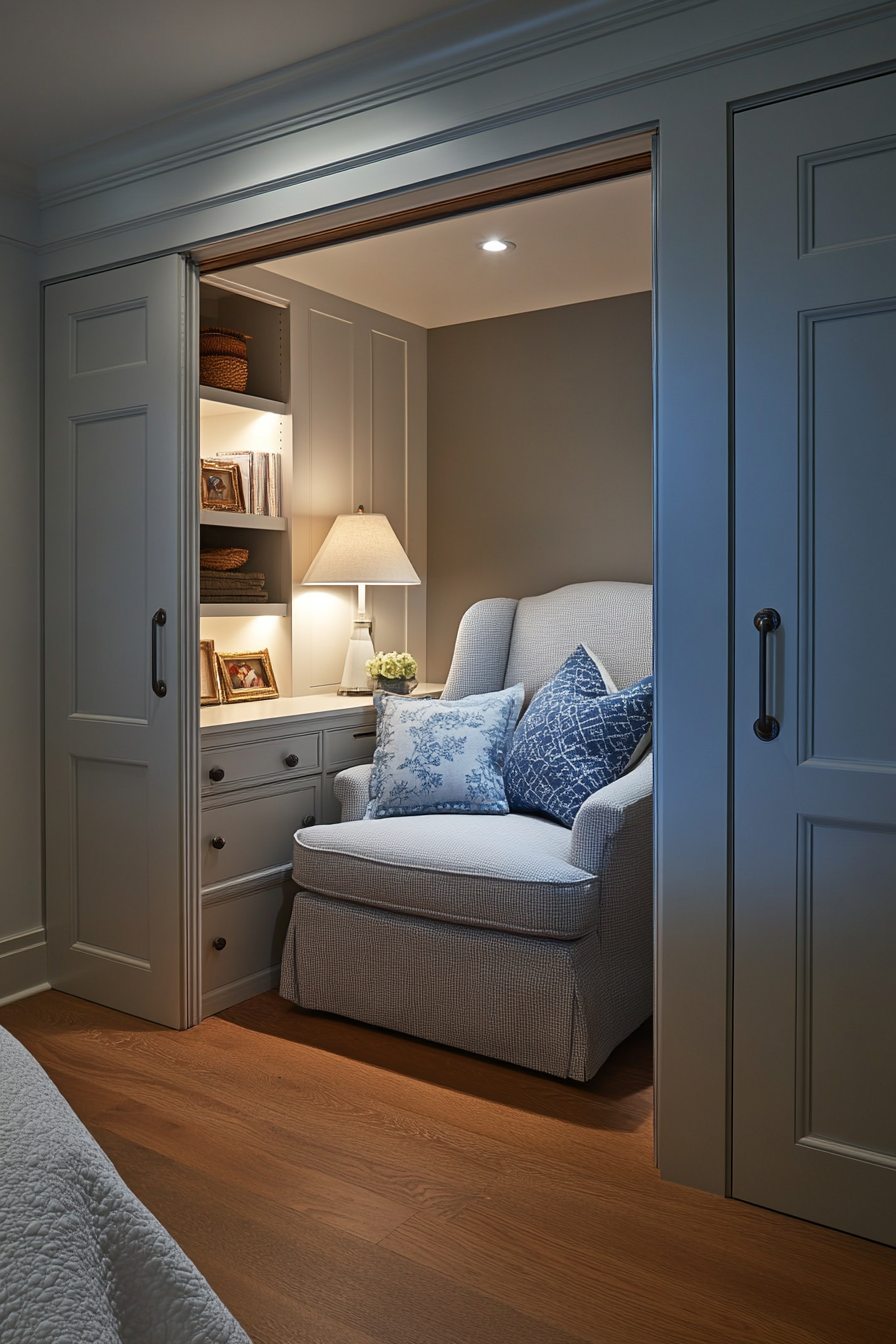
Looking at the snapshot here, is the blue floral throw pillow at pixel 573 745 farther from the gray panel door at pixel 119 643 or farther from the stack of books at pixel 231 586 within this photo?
the stack of books at pixel 231 586

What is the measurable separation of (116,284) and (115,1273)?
107 inches

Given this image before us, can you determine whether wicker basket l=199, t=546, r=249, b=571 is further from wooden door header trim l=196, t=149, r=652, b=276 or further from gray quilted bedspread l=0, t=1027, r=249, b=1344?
gray quilted bedspread l=0, t=1027, r=249, b=1344

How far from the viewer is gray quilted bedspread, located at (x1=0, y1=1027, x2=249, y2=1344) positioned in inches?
30.1

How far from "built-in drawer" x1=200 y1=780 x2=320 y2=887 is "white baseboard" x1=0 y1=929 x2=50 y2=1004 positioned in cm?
69

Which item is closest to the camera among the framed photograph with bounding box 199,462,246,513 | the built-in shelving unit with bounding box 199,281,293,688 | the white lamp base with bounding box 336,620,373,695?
the framed photograph with bounding box 199,462,246,513

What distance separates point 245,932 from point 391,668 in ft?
3.54

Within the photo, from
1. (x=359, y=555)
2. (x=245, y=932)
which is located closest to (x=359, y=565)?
(x=359, y=555)

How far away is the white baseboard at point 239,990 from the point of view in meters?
2.94

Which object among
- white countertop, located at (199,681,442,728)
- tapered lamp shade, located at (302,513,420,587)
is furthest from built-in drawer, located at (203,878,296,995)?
tapered lamp shade, located at (302,513,420,587)

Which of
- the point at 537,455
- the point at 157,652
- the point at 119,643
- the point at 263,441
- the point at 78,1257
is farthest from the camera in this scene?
the point at 537,455

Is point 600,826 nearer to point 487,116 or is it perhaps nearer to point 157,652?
point 157,652

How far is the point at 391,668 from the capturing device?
11.8 feet

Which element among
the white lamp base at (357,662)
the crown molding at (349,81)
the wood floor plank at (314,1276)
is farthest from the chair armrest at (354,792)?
the crown molding at (349,81)

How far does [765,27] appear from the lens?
1827 millimetres
